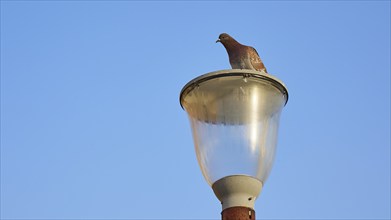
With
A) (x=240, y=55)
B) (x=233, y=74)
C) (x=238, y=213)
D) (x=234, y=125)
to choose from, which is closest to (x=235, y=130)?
(x=234, y=125)

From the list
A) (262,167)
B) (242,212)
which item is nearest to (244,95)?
(262,167)

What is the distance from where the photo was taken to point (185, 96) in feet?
16.2

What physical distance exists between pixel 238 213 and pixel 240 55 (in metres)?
1.38

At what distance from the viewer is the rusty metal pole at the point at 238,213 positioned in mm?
4566

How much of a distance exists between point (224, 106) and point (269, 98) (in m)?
0.34

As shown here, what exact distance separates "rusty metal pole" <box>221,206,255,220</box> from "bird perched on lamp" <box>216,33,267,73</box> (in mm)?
1115

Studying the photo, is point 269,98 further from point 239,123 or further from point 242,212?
point 242,212

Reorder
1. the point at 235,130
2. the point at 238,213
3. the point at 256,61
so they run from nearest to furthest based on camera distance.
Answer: the point at 238,213
the point at 235,130
the point at 256,61

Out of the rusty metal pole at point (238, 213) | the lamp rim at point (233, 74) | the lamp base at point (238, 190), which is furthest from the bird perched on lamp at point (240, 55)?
the rusty metal pole at point (238, 213)

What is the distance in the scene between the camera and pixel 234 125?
15.5ft

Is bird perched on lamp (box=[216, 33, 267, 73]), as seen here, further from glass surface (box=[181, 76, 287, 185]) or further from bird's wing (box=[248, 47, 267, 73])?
glass surface (box=[181, 76, 287, 185])

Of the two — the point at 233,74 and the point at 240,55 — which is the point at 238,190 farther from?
the point at 240,55

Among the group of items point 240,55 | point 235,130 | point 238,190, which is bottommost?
point 238,190

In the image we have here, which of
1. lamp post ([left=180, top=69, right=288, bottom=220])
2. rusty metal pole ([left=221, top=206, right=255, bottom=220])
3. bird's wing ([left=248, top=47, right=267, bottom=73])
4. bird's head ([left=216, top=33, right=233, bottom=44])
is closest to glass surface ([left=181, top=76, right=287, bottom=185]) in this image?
lamp post ([left=180, top=69, right=288, bottom=220])
